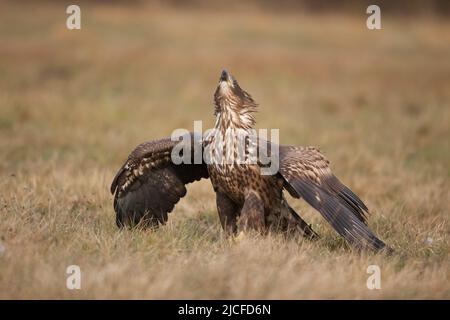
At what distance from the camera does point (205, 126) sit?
46.2 ft

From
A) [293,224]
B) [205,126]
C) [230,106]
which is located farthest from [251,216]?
[205,126]

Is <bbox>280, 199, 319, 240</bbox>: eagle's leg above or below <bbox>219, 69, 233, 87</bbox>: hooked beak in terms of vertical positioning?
below

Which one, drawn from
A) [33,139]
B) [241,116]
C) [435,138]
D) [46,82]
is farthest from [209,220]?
[46,82]

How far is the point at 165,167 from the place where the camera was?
279 inches

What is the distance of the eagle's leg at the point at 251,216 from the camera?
6.46 m

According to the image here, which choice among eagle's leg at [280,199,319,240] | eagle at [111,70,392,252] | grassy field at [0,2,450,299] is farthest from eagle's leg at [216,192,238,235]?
eagle's leg at [280,199,319,240]

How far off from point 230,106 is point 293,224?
3.74ft

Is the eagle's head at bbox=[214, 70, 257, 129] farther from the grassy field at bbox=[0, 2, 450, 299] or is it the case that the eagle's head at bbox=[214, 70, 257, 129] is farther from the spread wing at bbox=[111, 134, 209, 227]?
the grassy field at bbox=[0, 2, 450, 299]

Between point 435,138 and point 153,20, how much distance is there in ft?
46.7

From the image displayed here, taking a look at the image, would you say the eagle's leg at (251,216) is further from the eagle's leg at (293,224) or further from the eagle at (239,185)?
the eagle's leg at (293,224)

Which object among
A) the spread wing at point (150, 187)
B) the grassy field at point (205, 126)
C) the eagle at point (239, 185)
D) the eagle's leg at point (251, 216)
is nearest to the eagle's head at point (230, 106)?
the eagle at point (239, 185)

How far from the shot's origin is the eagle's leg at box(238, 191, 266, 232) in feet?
21.2

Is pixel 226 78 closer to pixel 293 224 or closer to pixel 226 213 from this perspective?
pixel 226 213
